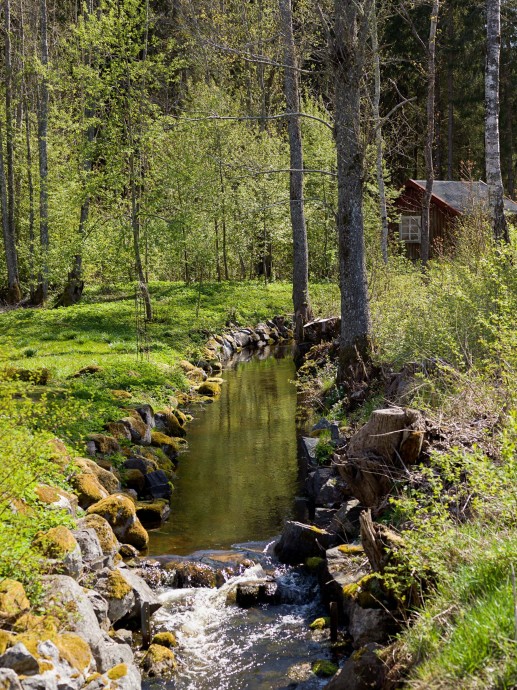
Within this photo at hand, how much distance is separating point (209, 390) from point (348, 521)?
8604mm

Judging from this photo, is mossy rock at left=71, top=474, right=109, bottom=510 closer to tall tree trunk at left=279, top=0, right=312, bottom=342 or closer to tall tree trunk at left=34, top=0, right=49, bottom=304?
tall tree trunk at left=279, top=0, right=312, bottom=342

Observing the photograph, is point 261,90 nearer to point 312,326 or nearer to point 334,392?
point 312,326

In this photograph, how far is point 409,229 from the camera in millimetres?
37562

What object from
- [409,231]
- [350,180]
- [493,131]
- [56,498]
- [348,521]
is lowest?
[348,521]

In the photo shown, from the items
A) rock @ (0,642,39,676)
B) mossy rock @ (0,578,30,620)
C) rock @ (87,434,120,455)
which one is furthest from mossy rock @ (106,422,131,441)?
rock @ (0,642,39,676)

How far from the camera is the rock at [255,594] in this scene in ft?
25.0

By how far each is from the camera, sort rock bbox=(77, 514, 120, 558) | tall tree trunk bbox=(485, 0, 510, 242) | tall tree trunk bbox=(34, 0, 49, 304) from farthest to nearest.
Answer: tall tree trunk bbox=(34, 0, 49, 304), tall tree trunk bbox=(485, 0, 510, 242), rock bbox=(77, 514, 120, 558)

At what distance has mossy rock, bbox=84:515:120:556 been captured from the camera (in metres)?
7.49

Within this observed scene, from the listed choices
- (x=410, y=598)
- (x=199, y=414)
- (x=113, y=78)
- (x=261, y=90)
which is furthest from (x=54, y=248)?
(x=410, y=598)

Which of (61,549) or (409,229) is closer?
(61,549)

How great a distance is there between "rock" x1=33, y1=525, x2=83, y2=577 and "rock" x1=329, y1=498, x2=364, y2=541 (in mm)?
3043

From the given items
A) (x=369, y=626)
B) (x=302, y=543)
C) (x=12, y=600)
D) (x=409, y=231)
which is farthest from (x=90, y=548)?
(x=409, y=231)

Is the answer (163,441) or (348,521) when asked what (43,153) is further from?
(348,521)

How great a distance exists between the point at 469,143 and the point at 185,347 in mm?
30407
